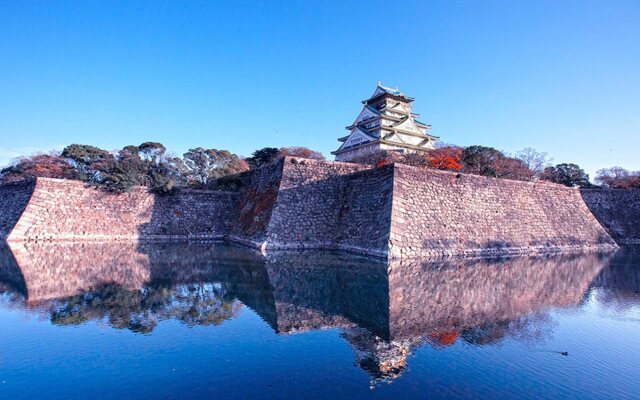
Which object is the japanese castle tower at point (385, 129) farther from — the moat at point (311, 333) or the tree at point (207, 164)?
the moat at point (311, 333)

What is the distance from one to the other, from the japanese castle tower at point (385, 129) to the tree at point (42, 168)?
22530mm

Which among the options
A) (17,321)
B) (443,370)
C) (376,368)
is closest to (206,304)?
(17,321)

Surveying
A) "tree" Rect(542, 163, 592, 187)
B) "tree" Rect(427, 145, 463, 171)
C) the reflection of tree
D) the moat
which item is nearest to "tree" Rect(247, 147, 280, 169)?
"tree" Rect(427, 145, 463, 171)

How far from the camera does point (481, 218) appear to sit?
48.2 ft

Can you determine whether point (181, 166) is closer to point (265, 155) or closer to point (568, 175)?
point (265, 155)

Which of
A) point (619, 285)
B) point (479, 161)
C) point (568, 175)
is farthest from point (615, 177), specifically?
point (619, 285)

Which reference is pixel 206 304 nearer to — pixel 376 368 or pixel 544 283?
pixel 376 368

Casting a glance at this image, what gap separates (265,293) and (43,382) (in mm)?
4055

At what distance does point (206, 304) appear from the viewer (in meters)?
6.43

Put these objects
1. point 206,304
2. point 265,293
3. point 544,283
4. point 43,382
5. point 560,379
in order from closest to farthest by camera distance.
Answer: point 43,382, point 560,379, point 206,304, point 265,293, point 544,283

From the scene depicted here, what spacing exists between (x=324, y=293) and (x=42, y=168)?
85.4 feet

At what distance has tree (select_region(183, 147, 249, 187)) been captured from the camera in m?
29.2

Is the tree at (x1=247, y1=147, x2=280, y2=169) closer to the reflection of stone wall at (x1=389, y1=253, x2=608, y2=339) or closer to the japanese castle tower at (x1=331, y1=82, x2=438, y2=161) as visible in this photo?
the japanese castle tower at (x1=331, y1=82, x2=438, y2=161)

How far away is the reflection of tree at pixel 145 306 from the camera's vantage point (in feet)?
17.9
